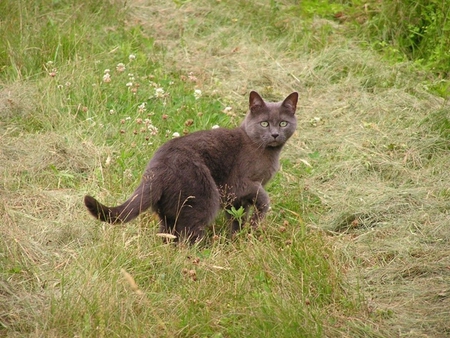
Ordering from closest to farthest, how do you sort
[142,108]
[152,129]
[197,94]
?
[152,129], [142,108], [197,94]

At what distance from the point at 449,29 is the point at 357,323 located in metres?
4.39

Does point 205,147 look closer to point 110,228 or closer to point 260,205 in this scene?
point 260,205

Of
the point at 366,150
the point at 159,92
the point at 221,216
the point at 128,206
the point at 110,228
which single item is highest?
the point at 128,206

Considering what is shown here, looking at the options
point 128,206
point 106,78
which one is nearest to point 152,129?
point 106,78

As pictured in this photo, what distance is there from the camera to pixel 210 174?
4.80 m

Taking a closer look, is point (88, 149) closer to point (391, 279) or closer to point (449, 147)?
point (391, 279)

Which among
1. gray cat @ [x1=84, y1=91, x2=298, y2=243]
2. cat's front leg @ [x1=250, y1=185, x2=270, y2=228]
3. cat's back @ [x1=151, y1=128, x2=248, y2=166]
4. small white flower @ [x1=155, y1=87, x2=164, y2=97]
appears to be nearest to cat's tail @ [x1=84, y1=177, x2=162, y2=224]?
gray cat @ [x1=84, y1=91, x2=298, y2=243]

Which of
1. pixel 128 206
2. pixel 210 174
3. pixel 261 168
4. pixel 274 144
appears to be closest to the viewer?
pixel 128 206

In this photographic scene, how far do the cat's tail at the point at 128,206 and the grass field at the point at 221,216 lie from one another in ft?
0.46

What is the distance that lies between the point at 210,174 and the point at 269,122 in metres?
0.72

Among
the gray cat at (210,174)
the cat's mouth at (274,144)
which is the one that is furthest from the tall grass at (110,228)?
the cat's mouth at (274,144)

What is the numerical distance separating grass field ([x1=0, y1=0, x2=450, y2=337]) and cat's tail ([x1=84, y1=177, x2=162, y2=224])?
0.14 meters

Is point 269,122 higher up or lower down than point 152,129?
higher up

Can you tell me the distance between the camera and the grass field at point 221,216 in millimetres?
3664
